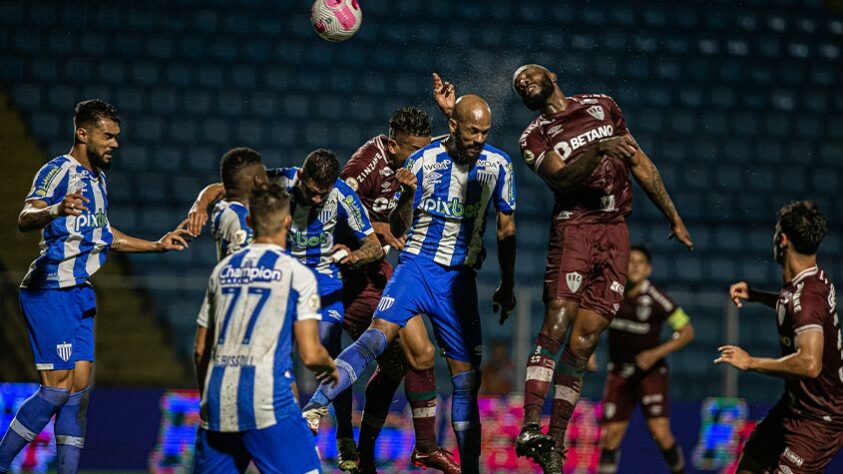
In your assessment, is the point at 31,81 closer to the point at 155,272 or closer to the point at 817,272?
the point at 155,272

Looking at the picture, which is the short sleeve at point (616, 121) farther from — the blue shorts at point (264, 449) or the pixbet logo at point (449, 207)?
the blue shorts at point (264, 449)

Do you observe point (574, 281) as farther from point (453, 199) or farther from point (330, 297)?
point (330, 297)

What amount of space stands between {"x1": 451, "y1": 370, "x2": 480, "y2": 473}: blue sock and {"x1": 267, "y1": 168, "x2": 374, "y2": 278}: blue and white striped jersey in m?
1.13

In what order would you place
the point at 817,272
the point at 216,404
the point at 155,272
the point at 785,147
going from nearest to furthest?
the point at 216,404, the point at 817,272, the point at 155,272, the point at 785,147

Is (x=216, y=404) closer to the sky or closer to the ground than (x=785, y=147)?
closer to the ground

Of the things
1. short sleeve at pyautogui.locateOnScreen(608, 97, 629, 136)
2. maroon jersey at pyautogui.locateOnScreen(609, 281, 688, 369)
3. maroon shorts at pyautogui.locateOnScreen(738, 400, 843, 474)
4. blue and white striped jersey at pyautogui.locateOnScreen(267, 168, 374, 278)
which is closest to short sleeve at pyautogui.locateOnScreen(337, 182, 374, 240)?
blue and white striped jersey at pyautogui.locateOnScreen(267, 168, 374, 278)

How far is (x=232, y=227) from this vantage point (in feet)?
20.2

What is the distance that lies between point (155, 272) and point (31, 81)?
122 inches

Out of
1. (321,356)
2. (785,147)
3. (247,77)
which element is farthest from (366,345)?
(785,147)

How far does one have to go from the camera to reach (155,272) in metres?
13.5

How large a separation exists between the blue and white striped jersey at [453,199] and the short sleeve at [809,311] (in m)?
1.78

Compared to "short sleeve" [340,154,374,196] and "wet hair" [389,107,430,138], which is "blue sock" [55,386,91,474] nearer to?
"short sleeve" [340,154,374,196]

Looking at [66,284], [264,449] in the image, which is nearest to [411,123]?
[66,284]

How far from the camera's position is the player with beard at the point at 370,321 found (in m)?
7.20
